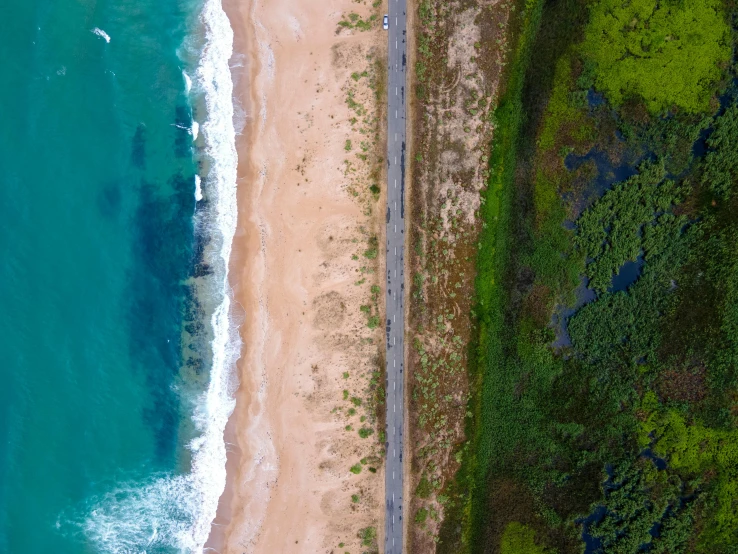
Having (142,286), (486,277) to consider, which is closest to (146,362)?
(142,286)

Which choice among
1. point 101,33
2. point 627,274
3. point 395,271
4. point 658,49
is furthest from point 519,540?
point 101,33

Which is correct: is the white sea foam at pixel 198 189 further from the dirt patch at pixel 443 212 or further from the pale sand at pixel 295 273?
the dirt patch at pixel 443 212

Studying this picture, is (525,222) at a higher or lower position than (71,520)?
higher

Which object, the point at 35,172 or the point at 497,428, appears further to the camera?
the point at 497,428

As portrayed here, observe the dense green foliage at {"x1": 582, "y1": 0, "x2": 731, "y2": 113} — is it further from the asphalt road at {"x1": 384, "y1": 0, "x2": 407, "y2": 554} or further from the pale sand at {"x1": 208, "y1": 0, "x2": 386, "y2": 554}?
the pale sand at {"x1": 208, "y1": 0, "x2": 386, "y2": 554}

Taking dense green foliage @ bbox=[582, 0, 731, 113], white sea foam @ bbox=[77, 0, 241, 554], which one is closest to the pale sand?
white sea foam @ bbox=[77, 0, 241, 554]

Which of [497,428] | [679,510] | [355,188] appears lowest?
[679,510]

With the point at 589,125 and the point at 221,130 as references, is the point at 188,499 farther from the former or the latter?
the point at 589,125

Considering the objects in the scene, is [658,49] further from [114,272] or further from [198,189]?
[114,272]
